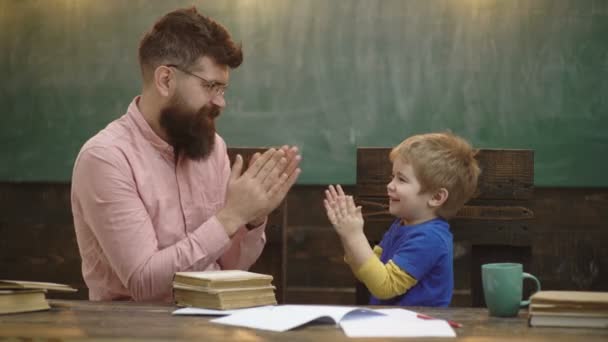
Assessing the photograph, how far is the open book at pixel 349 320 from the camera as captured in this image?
160 cm

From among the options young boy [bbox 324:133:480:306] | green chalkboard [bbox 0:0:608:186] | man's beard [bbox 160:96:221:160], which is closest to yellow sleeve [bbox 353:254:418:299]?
young boy [bbox 324:133:480:306]

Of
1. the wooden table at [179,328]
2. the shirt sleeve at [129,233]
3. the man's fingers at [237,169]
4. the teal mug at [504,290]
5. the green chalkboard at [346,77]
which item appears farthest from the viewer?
the green chalkboard at [346,77]

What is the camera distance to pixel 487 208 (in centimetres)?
256

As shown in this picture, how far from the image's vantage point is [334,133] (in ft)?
14.6

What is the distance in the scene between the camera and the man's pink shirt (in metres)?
2.24

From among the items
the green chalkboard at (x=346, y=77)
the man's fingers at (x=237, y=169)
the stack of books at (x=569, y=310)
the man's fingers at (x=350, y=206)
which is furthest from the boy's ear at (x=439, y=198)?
the green chalkboard at (x=346, y=77)

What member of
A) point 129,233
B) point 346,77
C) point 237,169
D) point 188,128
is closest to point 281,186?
point 237,169

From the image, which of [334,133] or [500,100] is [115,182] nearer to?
[334,133]

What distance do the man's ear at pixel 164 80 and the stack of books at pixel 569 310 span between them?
4.10 feet

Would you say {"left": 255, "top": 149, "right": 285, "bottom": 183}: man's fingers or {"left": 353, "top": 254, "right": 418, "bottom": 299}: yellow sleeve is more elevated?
{"left": 255, "top": 149, "right": 285, "bottom": 183}: man's fingers

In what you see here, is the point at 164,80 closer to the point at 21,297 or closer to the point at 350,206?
the point at 350,206

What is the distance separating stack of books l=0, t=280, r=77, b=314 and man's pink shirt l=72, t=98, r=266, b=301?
1.13ft

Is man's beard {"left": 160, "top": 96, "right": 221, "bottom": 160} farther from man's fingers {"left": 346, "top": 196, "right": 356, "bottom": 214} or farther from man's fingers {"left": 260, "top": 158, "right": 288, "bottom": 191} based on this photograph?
man's fingers {"left": 346, "top": 196, "right": 356, "bottom": 214}

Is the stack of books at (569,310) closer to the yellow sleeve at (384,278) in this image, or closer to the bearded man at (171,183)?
the yellow sleeve at (384,278)
